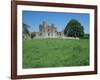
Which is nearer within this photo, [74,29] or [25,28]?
[25,28]

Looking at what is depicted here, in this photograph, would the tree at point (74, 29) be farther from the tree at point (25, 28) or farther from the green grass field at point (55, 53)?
the tree at point (25, 28)

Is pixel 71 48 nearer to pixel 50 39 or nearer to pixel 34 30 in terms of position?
pixel 50 39

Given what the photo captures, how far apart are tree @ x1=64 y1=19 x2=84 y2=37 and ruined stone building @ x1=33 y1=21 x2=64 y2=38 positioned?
7 cm

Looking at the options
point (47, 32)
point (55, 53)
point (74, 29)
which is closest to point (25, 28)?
point (47, 32)

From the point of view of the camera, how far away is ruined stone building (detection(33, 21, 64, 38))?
1.99 m

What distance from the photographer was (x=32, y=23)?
77.2 inches

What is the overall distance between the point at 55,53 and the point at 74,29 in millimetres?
325

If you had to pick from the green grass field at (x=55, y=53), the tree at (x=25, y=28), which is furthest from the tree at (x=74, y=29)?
the tree at (x=25, y=28)

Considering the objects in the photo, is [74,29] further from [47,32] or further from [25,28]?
[25,28]

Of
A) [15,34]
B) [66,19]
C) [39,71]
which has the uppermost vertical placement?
[66,19]

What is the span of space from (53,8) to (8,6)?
1.44ft

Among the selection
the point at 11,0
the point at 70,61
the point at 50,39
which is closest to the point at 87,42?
the point at 70,61

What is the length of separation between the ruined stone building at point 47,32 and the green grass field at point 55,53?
0.16 feet

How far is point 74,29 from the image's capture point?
2104 mm
